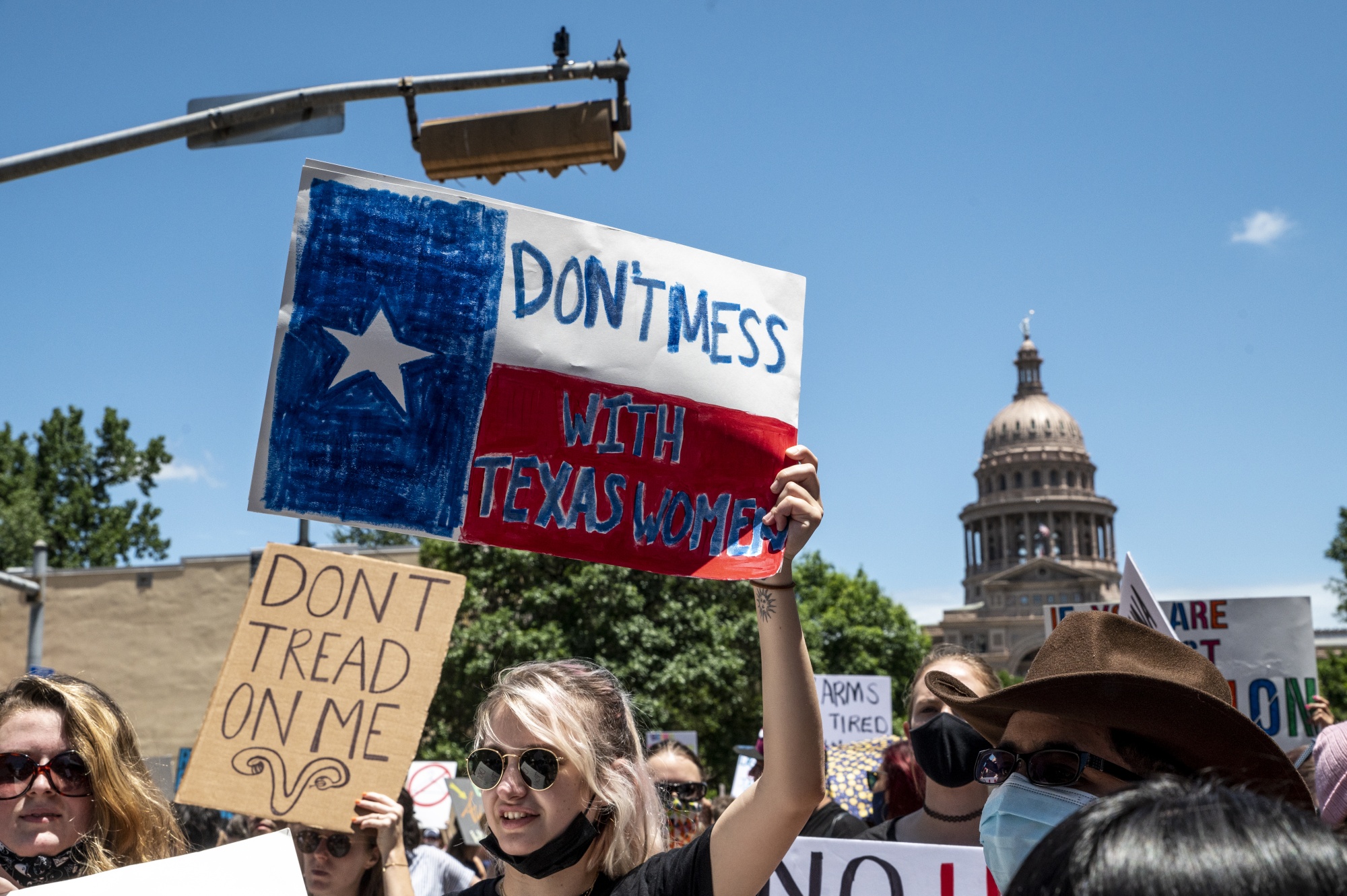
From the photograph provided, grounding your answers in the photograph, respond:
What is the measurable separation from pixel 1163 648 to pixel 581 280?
157cm

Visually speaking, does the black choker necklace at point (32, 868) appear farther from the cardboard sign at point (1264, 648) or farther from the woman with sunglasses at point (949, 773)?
the cardboard sign at point (1264, 648)

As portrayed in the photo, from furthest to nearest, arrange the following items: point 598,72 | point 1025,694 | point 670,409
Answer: point 598,72, point 670,409, point 1025,694

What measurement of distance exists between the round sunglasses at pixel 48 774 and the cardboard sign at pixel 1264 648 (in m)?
5.26

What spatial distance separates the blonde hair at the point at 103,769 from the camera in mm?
2756

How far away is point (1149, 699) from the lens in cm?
216

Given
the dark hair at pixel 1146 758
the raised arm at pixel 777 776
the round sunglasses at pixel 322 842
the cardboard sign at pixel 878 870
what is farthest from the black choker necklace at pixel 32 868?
the dark hair at pixel 1146 758

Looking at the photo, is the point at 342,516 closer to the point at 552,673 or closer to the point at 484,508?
the point at 484,508

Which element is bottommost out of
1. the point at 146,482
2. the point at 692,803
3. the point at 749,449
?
the point at 692,803

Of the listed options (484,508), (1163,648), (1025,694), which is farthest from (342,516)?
(1163,648)

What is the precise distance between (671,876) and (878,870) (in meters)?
1.32

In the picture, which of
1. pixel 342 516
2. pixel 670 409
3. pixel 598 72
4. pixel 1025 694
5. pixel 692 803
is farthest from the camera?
pixel 598 72

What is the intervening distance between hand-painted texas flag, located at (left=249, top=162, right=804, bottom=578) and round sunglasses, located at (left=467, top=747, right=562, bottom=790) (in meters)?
0.49

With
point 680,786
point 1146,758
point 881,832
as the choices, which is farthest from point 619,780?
point 680,786

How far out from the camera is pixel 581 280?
3045 mm
